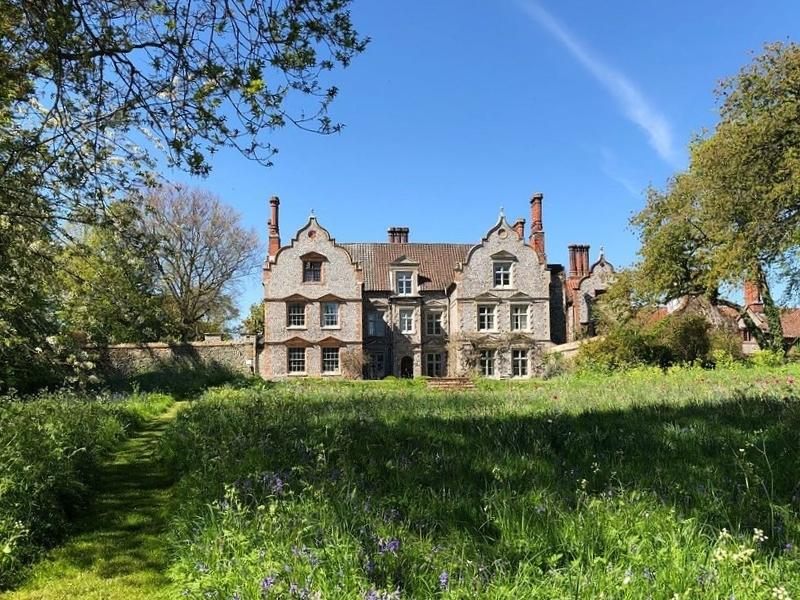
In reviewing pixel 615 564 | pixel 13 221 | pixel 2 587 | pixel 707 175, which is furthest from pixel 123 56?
pixel 707 175

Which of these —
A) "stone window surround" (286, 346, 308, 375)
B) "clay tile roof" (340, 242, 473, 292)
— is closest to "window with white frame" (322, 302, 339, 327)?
"stone window surround" (286, 346, 308, 375)

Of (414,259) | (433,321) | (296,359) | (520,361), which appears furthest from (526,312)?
(296,359)

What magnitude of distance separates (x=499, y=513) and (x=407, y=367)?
3305 cm

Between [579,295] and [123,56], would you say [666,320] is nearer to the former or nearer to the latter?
[579,295]

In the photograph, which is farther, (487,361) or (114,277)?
(487,361)

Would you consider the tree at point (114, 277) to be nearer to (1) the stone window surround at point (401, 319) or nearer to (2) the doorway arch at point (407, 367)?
(1) the stone window surround at point (401, 319)

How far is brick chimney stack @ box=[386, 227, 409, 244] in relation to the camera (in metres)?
41.1

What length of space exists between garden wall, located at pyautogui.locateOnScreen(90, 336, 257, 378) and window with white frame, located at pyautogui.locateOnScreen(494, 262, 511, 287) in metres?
15.6

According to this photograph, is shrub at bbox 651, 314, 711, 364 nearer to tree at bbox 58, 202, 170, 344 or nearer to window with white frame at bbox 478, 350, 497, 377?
window with white frame at bbox 478, 350, 497, 377

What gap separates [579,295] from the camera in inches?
1490

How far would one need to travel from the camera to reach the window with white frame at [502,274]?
3603 centimetres

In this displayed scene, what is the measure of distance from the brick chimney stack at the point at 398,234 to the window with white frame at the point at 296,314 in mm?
9781

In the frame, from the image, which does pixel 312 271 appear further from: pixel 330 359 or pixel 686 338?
pixel 686 338

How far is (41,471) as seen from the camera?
606 cm
